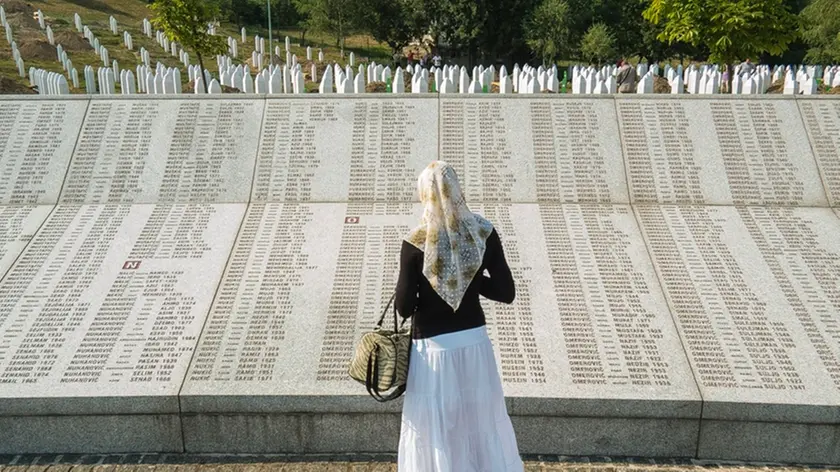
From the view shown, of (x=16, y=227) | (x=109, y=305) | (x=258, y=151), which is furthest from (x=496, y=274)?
(x=16, y=227)

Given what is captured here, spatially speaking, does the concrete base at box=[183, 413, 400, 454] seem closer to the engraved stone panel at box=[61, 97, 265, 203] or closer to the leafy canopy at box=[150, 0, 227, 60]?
the engraved stone panel at box=[61, 97, 265, 203]

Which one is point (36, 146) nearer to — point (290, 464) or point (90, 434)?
point (90, 434)

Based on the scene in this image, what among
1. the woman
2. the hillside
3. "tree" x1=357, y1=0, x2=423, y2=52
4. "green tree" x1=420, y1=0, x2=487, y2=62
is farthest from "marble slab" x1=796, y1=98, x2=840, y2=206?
"tree" x1=357, y1=0, x2=423, y2=52

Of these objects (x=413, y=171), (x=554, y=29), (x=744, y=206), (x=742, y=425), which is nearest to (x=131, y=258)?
(x=413, y=171)

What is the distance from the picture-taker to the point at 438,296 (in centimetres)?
367

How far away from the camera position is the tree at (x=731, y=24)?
1540 centimetres

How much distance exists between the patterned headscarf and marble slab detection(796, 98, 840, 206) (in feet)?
18.9

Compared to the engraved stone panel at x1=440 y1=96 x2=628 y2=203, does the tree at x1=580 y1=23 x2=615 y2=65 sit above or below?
above

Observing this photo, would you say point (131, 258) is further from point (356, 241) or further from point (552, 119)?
point (552, 119)

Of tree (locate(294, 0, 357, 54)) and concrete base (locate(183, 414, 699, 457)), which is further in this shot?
tree (locate(294, 0, 357, 54))

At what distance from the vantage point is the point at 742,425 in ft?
17.7

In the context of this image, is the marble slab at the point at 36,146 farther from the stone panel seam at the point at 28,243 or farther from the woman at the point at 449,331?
the woman at the point at 449,331

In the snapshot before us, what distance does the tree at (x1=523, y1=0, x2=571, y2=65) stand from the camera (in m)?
30.9

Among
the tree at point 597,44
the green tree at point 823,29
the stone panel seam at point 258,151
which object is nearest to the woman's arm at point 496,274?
the stone panel seam at point 258,151
